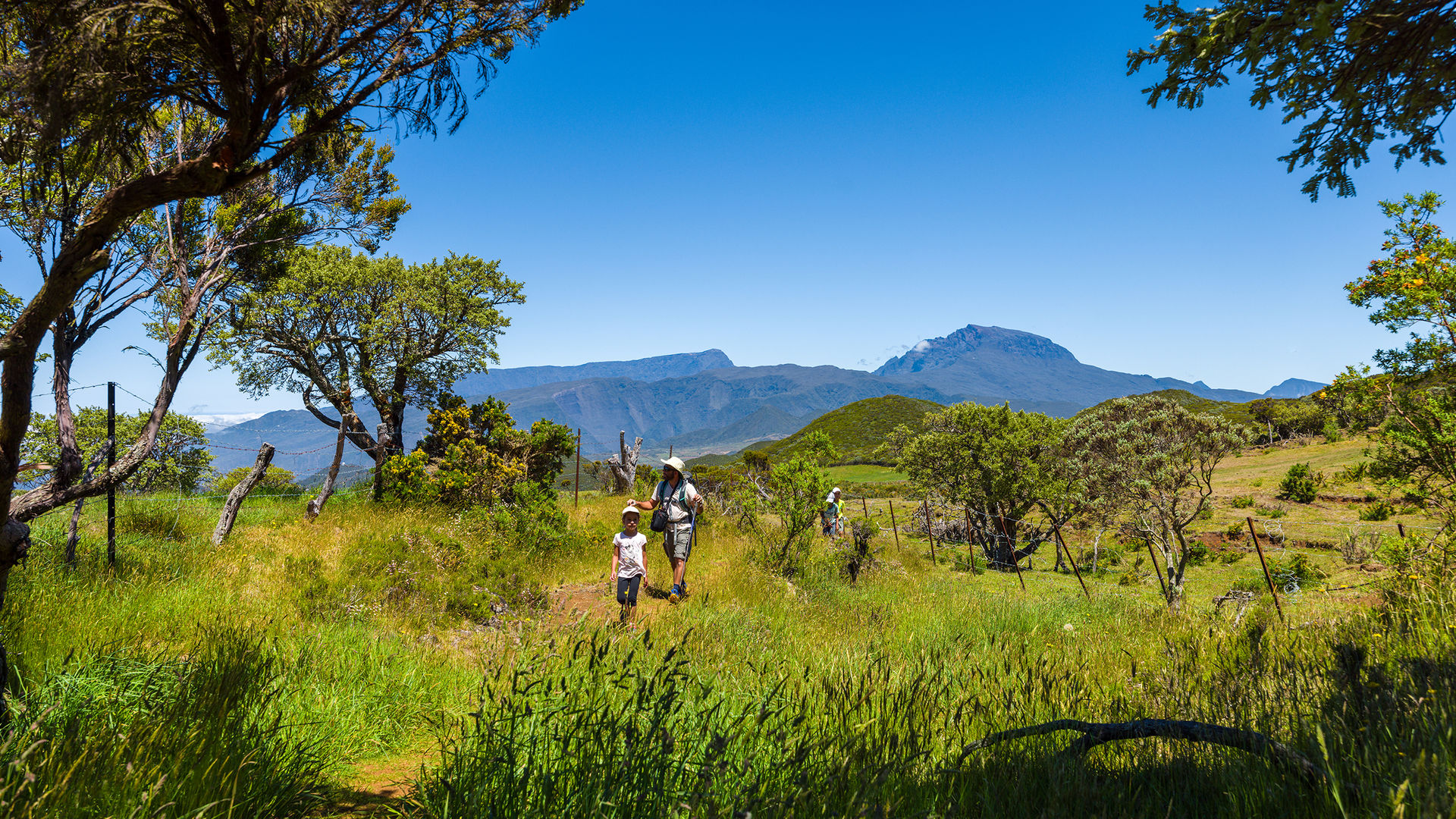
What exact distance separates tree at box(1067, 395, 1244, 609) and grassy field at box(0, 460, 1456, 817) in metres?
1.55

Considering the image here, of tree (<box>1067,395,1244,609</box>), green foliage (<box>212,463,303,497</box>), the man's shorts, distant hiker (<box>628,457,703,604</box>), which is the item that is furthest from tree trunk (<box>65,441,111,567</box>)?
tree (<box>1067,395,1244,609</box>)

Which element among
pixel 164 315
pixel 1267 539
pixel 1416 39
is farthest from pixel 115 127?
pixel 1267 539

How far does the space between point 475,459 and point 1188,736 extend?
601 inches

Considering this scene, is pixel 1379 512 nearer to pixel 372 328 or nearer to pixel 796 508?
pixel 796 508

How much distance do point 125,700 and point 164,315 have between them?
13730mm

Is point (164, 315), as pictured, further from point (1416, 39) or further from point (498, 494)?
point (1416, 39)

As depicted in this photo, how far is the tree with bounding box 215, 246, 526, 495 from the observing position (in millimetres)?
18250

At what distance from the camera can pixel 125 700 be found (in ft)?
11.3

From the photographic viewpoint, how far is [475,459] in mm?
15375

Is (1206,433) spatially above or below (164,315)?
below

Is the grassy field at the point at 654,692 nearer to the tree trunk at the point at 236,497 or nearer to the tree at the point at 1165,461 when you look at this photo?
the tree trunk at the point at 236,497

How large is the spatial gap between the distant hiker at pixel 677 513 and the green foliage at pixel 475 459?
5.92 metres

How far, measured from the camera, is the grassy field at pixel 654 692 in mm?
2355

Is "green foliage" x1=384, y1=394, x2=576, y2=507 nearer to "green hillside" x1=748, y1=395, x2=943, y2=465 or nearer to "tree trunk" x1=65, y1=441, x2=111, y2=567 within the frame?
"tree trunk" x1=65, y1=441, x2=111, y2=567
